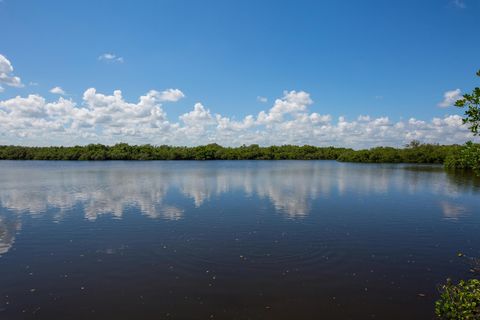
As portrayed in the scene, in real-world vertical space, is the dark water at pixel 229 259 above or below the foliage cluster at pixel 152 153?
below

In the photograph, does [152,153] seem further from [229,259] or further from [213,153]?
[229,259]

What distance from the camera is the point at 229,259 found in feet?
48.0

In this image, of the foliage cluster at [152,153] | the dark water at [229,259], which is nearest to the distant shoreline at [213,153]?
Result: the foliage cluster at [152,153]

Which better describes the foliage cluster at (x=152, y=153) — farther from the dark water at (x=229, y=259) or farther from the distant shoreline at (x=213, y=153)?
the dark water at (x=229, y=259)

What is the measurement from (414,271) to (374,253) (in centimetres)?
229

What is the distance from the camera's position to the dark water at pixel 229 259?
10.6 metres

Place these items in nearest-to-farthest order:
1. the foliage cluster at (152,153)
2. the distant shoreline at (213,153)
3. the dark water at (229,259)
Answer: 1. the dark water at (229,259)
2. the distant shoreline at (213,153)
3. the foliage cluster at (152,153)

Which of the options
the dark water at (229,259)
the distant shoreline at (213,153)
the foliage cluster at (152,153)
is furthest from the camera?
the foliage cluster at (152,153)

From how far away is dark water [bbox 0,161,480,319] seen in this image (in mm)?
10641

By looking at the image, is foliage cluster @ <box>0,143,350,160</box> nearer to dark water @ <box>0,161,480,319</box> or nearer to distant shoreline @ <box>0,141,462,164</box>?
distant shoreline @ <box>0,141,462,164</box>

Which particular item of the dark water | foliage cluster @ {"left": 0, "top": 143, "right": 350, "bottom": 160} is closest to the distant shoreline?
foliage cluster @ {"left": 0, "top": 143, "right": 350, "bottom": 160}

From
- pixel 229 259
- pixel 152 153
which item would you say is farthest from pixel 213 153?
pixel 229 259

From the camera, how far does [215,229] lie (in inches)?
782

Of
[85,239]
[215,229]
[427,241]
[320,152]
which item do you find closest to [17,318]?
[85,239]
